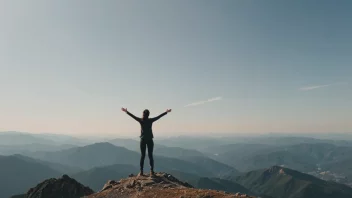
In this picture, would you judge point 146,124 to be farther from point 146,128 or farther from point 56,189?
point 56,189

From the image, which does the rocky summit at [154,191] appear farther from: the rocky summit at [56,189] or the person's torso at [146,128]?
the rocky summit at [56,189]

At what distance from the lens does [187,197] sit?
16.5 meters

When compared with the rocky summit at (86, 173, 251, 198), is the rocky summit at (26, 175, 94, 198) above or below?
below

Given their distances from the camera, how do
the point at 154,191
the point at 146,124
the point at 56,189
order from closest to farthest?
the point at 154,191 → the point at 146,124 → the point at 56,189

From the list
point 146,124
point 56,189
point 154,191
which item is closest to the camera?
point 154,191

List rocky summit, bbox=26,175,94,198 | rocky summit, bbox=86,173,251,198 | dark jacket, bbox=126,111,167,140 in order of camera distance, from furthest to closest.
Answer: rocky summit, bbox=26,175,94,198, dark jacket, bbox=126,111,167,140, rocky summit, bbox=86,173,251,198

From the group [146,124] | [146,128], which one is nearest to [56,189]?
[146,128]

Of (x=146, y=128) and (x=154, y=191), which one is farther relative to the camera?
(x=146, y=128)

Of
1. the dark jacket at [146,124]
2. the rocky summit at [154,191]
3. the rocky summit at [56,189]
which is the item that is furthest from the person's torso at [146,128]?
the rocky summit at [56,189]

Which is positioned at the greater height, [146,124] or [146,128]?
[146,124]

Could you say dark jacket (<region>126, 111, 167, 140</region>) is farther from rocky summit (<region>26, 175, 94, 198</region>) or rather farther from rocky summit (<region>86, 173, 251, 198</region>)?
rocky summit (<region>26, 175, 94, 198</region>)

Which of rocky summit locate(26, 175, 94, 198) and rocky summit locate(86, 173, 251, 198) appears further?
rocky summit locate(26, 175, 94, 198)

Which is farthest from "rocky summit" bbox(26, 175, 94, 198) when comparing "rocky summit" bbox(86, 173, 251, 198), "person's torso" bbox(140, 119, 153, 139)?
"person's torso" bbox(140, 119, 153, 139)

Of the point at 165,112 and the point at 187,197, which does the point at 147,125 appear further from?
the point at 187,197
